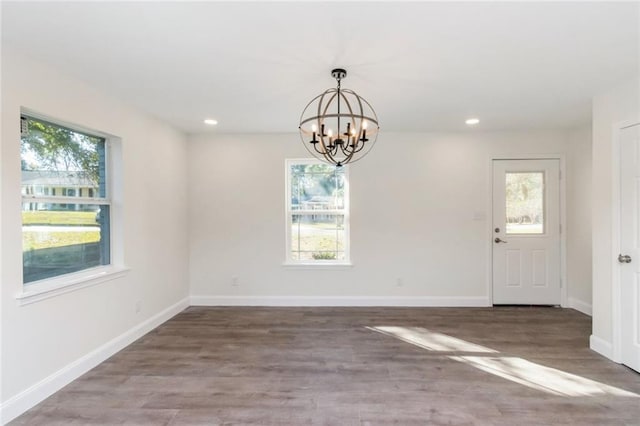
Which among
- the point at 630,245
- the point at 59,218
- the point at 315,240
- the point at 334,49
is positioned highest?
the point at 334,49

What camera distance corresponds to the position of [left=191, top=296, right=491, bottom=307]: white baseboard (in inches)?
174

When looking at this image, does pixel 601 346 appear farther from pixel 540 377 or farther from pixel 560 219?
pixel 560 219

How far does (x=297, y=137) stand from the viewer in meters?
4.46

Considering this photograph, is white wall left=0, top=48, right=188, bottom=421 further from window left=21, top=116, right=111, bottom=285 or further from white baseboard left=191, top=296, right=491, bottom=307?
white baseboard left=191, top=296, right=491, bottom=307

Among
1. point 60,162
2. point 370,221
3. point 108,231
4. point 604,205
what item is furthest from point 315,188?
point 604,205

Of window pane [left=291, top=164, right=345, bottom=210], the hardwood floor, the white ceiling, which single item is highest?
the white ceiling

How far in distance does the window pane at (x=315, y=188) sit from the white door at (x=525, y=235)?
7.07 feet

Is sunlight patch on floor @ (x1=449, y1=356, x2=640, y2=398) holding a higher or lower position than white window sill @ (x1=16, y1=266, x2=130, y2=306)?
lower

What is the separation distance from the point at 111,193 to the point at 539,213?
5.16 meters

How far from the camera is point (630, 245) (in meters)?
2.65

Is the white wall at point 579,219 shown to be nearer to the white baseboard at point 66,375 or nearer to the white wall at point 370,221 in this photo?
the white wall at point 370,221

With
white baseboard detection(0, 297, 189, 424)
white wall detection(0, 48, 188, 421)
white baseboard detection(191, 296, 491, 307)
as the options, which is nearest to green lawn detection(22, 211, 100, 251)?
white wall detection(0, 48, 188, 421)

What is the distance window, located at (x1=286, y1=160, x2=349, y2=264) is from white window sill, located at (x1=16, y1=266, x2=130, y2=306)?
7.01 feet

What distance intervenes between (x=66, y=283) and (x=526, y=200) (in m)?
5.17
